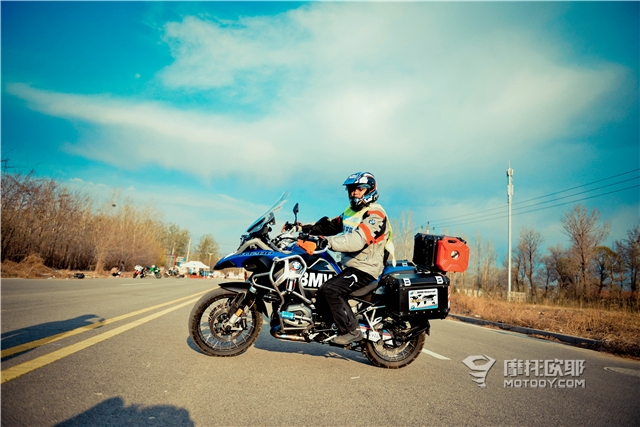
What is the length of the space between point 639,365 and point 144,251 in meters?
60.2

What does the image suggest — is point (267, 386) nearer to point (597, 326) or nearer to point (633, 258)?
point (597, 326)

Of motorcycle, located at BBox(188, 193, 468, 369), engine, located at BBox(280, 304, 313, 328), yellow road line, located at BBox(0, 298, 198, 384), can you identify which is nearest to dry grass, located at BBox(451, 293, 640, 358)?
motorcycle, located at BBox(188, 193, 468, 369)

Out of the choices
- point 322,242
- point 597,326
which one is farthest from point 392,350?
point 597,326

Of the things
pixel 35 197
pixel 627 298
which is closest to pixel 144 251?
pixel 35 197

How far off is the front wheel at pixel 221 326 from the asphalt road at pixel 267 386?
17 centimetres

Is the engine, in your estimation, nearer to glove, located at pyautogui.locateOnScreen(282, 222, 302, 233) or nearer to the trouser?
the trouser

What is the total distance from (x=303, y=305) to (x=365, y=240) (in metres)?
1.07

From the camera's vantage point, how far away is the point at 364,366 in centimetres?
445

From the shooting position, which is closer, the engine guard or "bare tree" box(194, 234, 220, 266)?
the engine guard

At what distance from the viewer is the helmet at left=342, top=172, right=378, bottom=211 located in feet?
14.7

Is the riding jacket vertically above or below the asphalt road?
above

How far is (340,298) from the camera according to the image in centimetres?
419

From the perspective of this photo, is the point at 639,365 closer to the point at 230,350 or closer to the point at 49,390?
the point at 230,350

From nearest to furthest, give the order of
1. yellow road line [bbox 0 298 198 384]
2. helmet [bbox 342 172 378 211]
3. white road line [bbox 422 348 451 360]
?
yellow road line [bbox 0 298 198 384] → helmet [bbox 342 172 378 211] → white road line [bbox 422 348 451 360]
